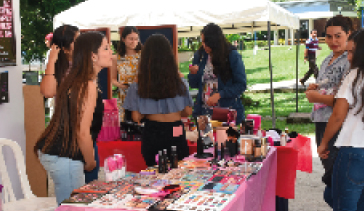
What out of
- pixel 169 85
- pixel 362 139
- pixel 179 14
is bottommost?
pixel 362 139

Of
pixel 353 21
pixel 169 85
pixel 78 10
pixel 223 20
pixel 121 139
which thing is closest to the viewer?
pixel 169 85

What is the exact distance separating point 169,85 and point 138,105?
0.92ft

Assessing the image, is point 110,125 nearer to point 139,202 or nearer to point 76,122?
point 76,122

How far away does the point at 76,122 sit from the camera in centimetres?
246

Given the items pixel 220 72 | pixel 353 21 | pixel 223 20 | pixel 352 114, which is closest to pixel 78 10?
pixel 223 20

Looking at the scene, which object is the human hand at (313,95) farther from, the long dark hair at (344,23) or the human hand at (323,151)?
the long dark hair at (344,23)

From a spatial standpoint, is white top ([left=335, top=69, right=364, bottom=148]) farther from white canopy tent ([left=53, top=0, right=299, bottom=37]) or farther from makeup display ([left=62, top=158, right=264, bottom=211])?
white canopy tent ([left=53, top=0, right=299, bottom=37])

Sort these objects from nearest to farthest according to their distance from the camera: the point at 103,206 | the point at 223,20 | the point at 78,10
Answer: the point at 103,206
the point at 223,20
the point at 78,10

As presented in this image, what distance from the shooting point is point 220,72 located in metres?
4.16

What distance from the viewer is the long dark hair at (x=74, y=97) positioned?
245 centimetres

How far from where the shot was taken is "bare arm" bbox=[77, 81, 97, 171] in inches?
96.0

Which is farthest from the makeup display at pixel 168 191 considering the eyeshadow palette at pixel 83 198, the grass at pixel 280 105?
the grass at pixel 280 105

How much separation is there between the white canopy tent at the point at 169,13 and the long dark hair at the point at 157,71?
2710 mm

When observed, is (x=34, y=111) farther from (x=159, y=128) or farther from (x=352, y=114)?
(x=352, y=114)
